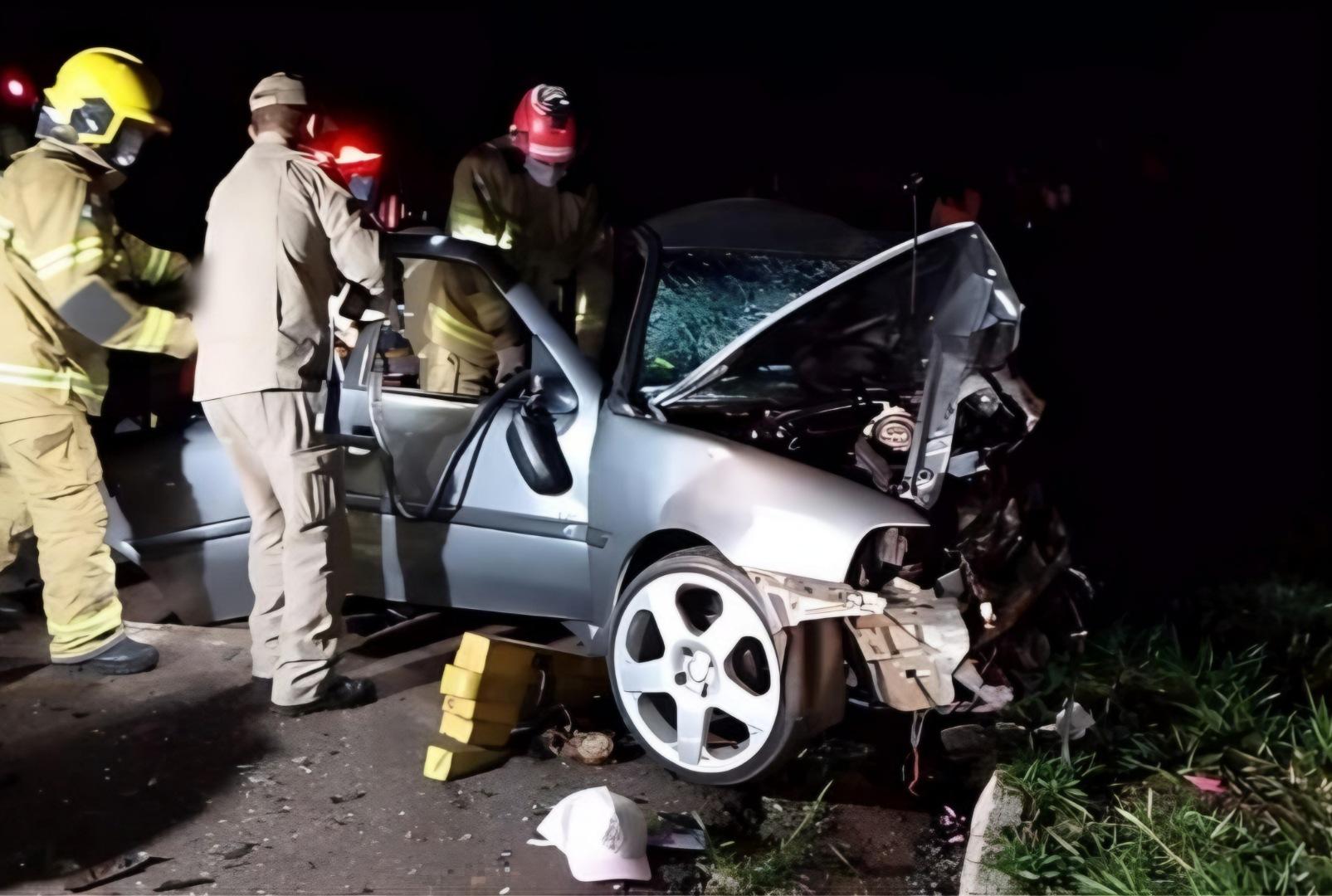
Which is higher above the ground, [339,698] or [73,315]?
[73,315]

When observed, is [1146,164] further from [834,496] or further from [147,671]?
[147,671]

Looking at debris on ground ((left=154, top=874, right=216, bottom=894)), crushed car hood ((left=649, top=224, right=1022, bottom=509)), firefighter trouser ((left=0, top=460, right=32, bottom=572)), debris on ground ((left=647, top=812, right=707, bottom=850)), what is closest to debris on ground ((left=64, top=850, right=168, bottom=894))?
debris on ground ((left=154, top=874, right=216, bottom=894))

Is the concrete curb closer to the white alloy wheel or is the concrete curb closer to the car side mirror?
the white alloy wheel

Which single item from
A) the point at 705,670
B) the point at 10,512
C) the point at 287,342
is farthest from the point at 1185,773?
the point at 10,512

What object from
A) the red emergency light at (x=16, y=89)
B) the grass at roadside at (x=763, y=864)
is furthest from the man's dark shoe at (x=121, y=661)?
the red emergency light at (x=16, y=89)

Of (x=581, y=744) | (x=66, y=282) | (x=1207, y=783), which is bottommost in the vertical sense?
(x=581, y=744)

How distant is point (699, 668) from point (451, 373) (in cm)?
156

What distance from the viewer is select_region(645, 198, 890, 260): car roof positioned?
375cm

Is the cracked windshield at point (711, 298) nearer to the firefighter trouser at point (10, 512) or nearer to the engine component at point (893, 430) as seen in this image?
the engine component at point (893, 430)

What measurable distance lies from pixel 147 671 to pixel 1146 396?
418 cm

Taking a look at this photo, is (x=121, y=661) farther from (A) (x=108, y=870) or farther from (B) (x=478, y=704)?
(B) (x=478, y=704)

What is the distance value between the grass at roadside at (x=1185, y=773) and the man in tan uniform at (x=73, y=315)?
3.08 meters

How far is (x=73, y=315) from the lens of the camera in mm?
3516

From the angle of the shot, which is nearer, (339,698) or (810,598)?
(810,598)
